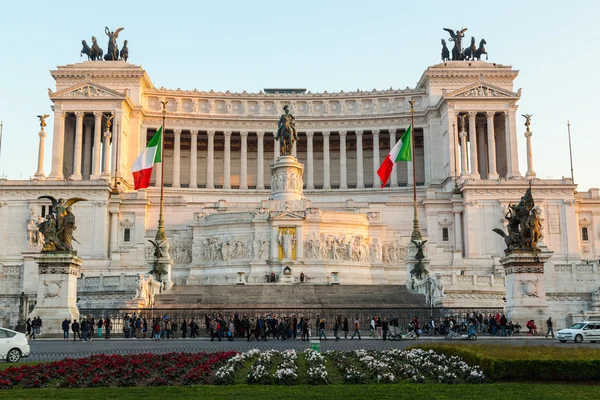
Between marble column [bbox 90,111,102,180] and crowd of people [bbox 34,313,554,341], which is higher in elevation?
marble column [bbox 90,111,102,180]

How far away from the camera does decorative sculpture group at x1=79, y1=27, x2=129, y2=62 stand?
95625mm

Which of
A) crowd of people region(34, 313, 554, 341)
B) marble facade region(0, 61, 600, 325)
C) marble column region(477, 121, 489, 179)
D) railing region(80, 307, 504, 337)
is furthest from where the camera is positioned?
marble column region(477, 121, 489, 179)

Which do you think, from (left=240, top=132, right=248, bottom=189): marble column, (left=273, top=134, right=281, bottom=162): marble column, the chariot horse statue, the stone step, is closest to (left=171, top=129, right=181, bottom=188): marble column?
(left=240, top=132, right=248, bottom=189): marble column

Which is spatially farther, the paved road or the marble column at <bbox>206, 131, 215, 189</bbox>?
the marble column at <bbox>206, 131, 215, 189</bbox>

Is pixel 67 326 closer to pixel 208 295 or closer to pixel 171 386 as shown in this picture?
pixel 208 295

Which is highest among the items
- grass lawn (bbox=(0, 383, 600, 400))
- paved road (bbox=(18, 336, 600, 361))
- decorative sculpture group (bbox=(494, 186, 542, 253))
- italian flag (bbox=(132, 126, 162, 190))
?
italian flag (bbox=(132, 126, 162, 190))

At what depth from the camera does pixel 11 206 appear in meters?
73.2

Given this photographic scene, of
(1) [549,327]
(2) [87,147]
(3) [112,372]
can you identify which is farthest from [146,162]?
(2) [87,147]

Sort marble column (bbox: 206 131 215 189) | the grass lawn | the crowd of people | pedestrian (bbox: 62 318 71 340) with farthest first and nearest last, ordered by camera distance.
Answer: marble column (bbox: 206 131 215 189)
the crowd of people
pedestrian (bbox: 62 318 71 340)
the grass lawn

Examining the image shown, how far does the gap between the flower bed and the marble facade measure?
26.9m

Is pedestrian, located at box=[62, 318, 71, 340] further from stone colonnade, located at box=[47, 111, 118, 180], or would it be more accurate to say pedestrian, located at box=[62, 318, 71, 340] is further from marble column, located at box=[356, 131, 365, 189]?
marble column, located at box=[356, 131, 365, 189]

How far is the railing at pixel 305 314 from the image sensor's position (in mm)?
39231

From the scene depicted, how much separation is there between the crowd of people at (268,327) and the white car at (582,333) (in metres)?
1.64

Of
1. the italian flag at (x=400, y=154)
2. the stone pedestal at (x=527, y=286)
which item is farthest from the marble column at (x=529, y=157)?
the stone pedestal at (x=527, y=286)
